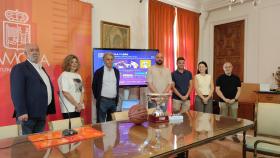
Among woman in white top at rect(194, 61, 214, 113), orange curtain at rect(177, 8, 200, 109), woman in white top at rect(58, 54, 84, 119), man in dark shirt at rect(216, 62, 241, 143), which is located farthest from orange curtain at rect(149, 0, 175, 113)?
woman in white top at rect(58, 54, 84, 119)

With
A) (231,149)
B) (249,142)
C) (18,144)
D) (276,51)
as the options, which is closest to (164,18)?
(276,51)

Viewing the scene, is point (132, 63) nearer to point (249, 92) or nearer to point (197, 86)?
point (197, 86)

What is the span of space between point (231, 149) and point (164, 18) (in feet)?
9.76

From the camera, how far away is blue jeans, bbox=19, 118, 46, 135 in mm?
2465

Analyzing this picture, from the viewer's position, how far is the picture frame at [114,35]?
4230mm

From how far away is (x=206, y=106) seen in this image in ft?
13.4

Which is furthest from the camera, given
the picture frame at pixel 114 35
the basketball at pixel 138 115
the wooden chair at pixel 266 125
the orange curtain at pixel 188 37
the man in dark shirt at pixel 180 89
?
the orange curtain at pixel 188 37

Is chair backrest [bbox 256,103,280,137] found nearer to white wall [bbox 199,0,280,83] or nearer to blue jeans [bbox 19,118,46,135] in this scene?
blue jeans [bbox 19,118,46,135]

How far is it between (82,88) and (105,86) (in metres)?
0.41

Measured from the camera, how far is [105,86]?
11.8 ft

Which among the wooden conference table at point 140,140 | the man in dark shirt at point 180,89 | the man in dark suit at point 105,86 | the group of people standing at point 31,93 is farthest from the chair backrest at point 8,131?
the man in dark shirt at point 180,89

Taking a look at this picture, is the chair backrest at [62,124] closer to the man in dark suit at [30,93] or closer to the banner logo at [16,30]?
the man in dark suit at [30,93]

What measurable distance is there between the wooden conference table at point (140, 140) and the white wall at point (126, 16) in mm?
2488

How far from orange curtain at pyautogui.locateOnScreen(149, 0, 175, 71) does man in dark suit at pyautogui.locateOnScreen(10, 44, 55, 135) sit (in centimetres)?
271
